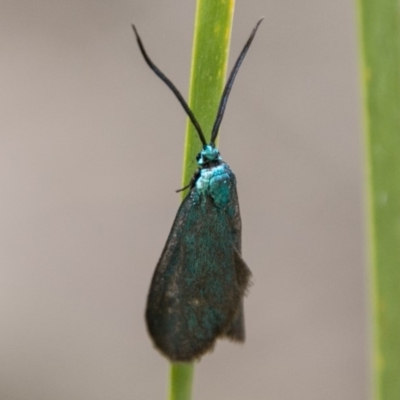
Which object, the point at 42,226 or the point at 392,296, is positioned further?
the point at 42,226

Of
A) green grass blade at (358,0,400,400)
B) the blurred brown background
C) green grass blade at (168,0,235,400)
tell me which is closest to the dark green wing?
green grass blade at (168,0,235,400)

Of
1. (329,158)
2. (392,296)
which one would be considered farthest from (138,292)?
(392,296)

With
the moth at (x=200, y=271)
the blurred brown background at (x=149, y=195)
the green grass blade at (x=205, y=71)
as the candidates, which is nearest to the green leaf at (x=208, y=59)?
the green grass blade at (x=205, y=71)

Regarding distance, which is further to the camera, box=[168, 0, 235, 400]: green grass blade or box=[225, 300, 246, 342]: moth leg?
box=[225, 300, 246, 342]: moth leg

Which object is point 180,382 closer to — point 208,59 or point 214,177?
point 214,177

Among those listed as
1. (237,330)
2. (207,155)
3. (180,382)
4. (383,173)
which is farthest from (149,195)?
(383,173)

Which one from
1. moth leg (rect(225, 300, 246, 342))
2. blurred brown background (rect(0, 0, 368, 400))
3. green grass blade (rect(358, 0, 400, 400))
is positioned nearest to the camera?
green grass blade (rect(358, 0, 400, 400))

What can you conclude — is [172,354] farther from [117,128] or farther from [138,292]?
[117,128]

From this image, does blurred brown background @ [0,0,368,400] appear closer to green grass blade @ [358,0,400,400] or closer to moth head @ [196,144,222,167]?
moth head @ [196,144,222,167]
